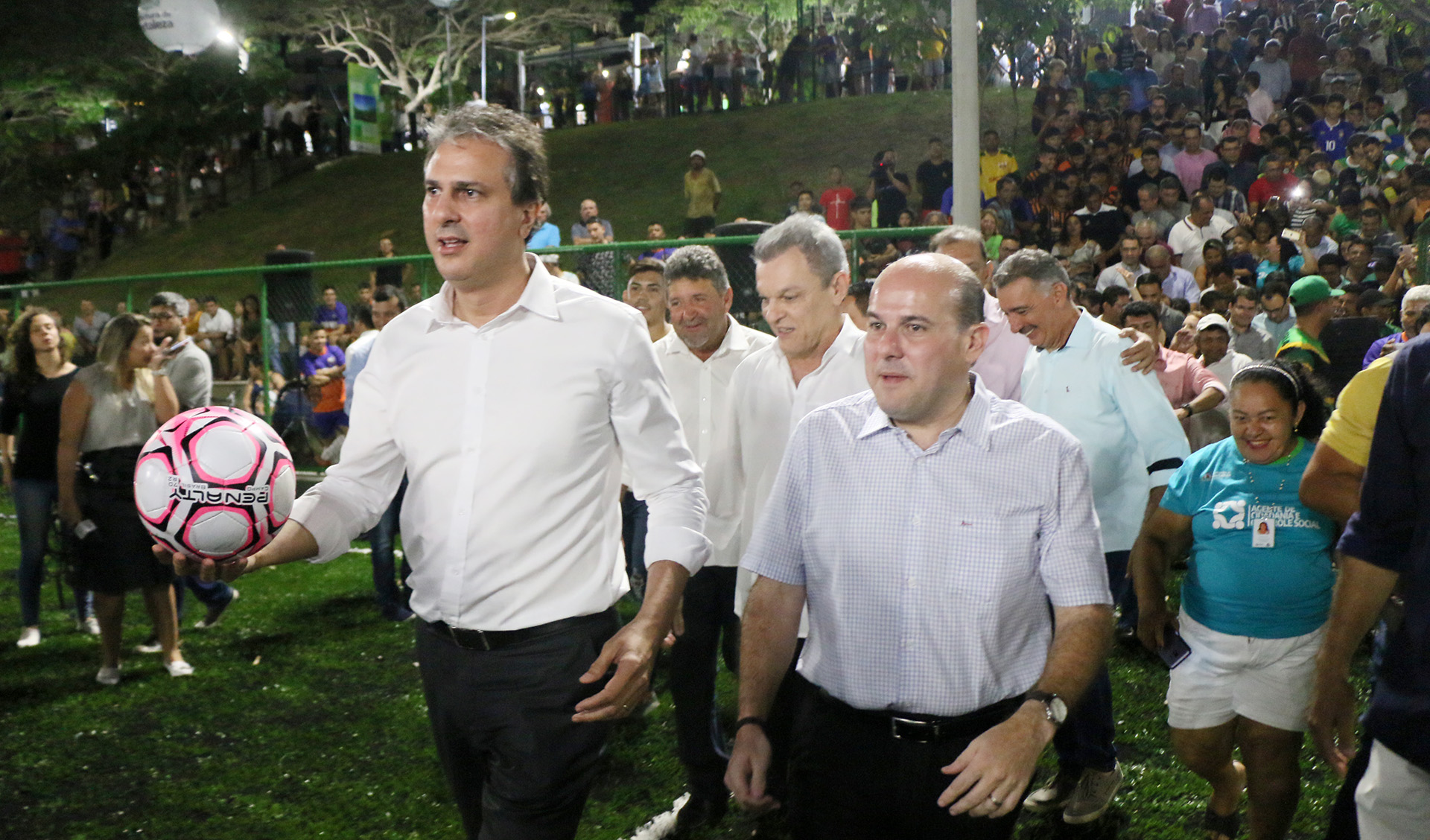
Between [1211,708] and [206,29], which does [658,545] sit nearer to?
[1211,708]

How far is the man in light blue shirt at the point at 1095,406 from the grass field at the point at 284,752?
1003 millimetres

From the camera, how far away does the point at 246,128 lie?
32.7 metres

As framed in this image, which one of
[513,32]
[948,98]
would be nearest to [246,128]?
[513,32]

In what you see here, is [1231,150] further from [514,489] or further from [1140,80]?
[514,489]

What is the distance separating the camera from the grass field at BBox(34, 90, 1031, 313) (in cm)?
2423

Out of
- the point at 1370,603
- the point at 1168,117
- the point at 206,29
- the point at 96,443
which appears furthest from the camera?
the point at 206,29

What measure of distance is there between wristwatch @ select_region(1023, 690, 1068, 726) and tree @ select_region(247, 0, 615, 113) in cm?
3205

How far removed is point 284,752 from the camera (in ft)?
Result: 18.0

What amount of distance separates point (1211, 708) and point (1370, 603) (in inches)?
62.8

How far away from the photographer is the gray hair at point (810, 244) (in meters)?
4.16

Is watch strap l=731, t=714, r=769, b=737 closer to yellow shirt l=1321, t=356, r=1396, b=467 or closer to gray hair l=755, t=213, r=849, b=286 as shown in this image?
yellow shirt l=1321, t=356, r=1396, b=467

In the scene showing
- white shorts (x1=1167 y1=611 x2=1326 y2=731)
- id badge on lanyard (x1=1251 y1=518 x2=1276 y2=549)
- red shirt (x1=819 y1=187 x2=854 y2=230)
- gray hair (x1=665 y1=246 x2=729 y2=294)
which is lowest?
white shorts (x1=1167 y1=611 x2=1326 y2=731)

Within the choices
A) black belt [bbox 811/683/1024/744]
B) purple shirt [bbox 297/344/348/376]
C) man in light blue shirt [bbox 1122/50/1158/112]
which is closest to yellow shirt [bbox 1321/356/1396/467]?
black belt [bbox 811/683/1024/744]

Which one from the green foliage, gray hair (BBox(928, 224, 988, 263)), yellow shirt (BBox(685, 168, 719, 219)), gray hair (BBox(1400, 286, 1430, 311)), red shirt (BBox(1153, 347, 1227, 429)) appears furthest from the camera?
the green foliage
